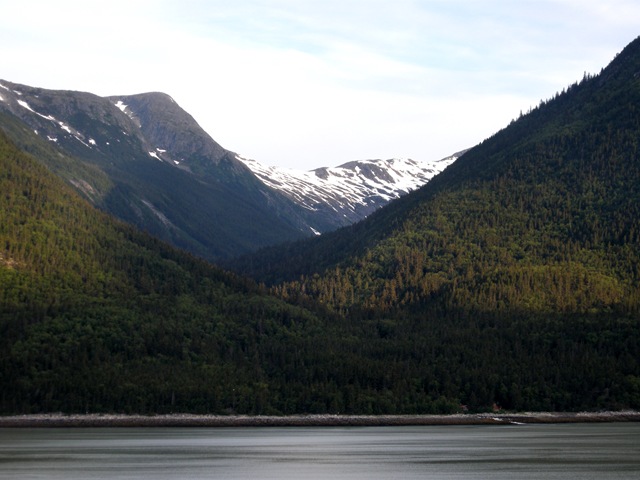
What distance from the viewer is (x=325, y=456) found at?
14838 centimetres

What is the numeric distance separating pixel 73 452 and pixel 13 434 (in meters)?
44.9

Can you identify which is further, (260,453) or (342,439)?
(342,439)

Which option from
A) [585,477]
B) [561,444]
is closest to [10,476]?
[585,477]

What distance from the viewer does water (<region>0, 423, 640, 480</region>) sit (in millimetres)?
123375

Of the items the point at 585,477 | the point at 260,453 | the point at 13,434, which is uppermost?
the point at 585,477

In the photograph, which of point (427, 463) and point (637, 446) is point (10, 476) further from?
point (637, 446)

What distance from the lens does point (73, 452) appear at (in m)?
155

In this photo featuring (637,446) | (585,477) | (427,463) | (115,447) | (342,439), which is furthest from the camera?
Result: (342,439)

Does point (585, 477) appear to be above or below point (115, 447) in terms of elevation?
above

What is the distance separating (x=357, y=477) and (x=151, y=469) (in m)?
23.4

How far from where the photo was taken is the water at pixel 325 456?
123375mm

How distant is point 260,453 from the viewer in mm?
155500

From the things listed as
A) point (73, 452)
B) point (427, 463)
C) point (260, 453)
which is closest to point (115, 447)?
point (73, 452)

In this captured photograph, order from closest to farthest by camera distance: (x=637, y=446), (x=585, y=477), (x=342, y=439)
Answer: (x=585, y=477), (x=637, y=446), (x=342, y=439)
